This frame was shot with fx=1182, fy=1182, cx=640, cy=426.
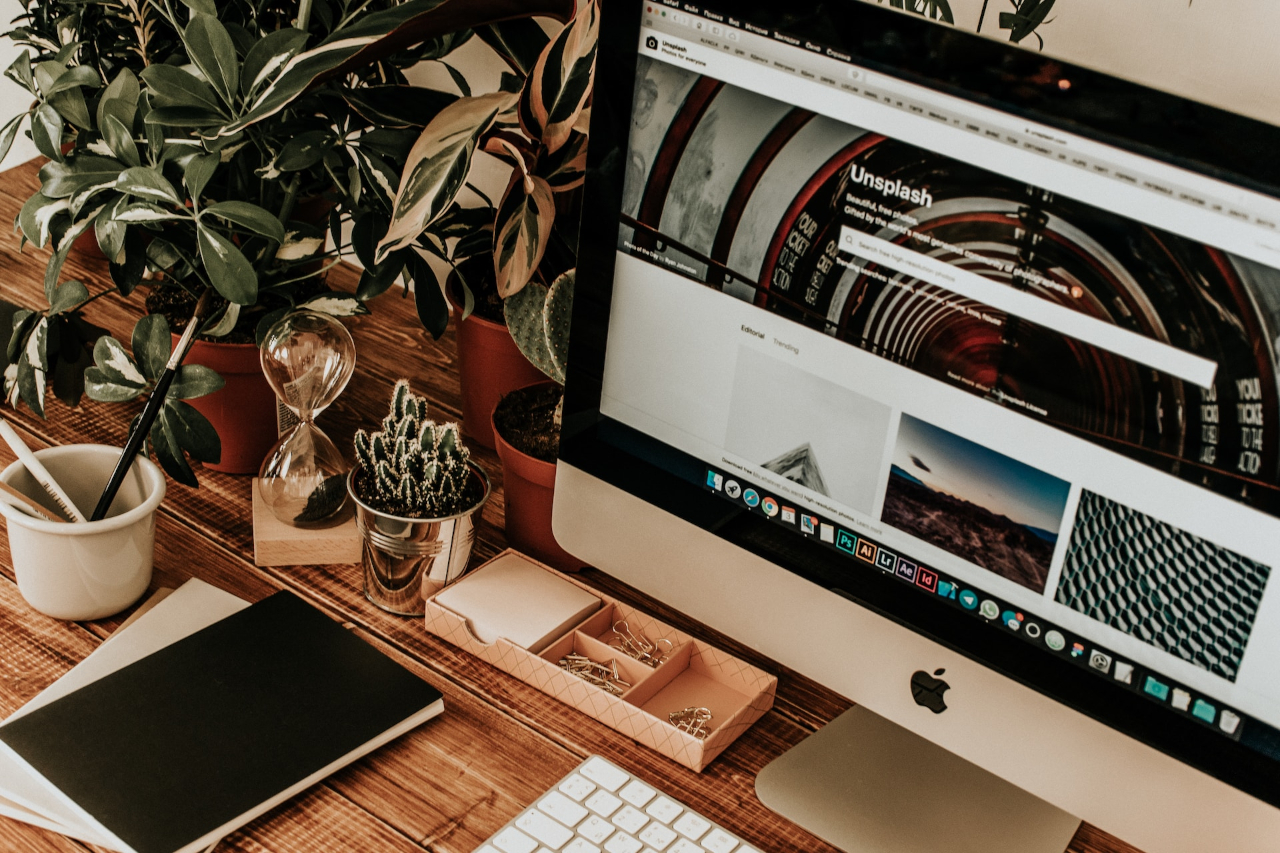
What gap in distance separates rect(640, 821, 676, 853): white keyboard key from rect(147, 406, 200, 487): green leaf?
0.47 metres

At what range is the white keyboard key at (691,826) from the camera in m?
0.71

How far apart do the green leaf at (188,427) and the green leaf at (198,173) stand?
157mm

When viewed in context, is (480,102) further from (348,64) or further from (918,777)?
(918,777)

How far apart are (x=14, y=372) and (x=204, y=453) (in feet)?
0.74

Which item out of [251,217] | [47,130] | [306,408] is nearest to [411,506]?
[306,408]

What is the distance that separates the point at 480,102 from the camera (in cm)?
89

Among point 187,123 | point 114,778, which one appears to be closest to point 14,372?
point 187,123

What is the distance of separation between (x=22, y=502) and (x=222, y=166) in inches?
14.4

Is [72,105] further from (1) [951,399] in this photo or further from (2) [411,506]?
(1) [951,399]

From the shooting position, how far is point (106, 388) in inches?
37.0

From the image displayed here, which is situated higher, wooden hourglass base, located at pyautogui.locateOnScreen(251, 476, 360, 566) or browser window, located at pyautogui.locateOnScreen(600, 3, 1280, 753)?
browser window, located at pyautogui.locateOnScreen(600, 3, 1280, 753)

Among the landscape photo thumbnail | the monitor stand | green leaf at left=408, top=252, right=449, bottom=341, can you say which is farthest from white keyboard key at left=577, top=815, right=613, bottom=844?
green leaf at left=408, top=252, right=449, bottom=341

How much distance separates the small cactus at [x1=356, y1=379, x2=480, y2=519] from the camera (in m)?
0.88

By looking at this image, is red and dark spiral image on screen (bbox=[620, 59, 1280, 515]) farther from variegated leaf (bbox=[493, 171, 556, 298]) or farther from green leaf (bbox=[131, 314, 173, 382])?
green leaf (bbox=[131, 314, 173, 382])
